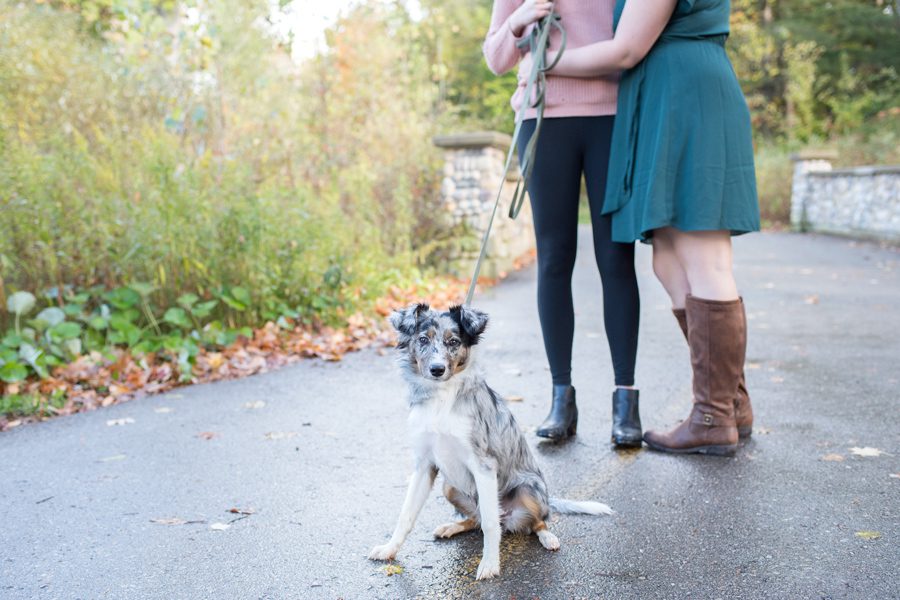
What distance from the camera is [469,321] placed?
2.55m

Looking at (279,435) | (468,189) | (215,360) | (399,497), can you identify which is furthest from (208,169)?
(399,497)

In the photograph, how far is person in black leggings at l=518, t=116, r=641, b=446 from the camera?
338cm

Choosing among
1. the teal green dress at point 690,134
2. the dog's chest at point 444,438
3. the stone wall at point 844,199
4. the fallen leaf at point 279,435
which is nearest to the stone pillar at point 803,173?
the stone wall at point 844,199

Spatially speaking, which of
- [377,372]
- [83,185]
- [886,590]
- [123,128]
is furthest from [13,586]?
[123,128]

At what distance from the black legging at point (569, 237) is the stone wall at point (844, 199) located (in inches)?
455

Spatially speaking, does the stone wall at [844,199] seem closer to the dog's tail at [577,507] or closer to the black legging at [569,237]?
the black legging at [569,237]

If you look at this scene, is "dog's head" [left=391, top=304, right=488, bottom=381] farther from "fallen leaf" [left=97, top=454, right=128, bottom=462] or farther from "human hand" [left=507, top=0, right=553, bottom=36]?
"fallen leaf" [left=97, top=454, right=128, bottom=462]

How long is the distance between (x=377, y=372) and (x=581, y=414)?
5.57 feet

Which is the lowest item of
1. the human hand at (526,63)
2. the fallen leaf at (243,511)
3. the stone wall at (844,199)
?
the stone wall at (844,199)

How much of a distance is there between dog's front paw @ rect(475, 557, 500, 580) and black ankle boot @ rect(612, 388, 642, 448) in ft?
4.12

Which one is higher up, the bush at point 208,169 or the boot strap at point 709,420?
the bush at point 208,169

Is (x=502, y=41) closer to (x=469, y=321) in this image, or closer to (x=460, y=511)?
(x=469, y=321)

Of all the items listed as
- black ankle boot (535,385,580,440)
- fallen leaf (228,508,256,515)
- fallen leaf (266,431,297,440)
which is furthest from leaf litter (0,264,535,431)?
black ankle boot (535,385,580,440)

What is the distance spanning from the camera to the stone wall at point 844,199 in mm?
13289
